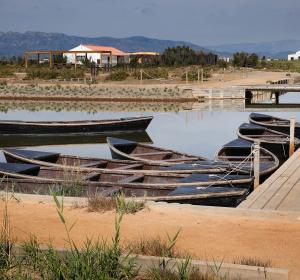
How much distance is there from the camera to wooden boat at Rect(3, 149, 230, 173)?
12.6 m

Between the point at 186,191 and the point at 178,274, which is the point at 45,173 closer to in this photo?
the point at 186,191

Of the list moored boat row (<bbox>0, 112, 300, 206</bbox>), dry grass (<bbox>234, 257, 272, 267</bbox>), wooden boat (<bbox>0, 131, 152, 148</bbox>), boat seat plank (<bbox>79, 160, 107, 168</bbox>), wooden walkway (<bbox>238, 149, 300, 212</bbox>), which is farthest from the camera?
wooden boat (<bbox>0, 131, 152, 148</bbox>)

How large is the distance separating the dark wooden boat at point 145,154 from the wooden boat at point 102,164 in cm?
67

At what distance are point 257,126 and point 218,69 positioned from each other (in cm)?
5417

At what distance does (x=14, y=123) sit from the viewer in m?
24.9

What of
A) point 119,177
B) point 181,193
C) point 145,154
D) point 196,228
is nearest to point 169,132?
point 145,154

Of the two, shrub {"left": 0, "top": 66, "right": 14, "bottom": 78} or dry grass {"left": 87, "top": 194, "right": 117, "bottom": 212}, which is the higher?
shrub {"left": 0, "top": 66, "right": 14, "bottom": 78}

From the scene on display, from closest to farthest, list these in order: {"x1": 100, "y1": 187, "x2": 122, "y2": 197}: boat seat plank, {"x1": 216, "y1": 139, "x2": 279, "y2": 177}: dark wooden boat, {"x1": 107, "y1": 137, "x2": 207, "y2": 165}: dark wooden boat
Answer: {"x1": 100, "y1": 187, "x2": 122, "y2": 197}: boat seat plank
{"x1": 216, "y1": 139, "x2": 279, "y2": 177}: dark wooden boat
{"x1": 107, "y1": 137, "x2": 207, "y2": 165}: dark wooden boat

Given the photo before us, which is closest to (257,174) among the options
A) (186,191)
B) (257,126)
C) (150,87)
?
(186,191)

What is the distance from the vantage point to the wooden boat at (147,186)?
1002 cm

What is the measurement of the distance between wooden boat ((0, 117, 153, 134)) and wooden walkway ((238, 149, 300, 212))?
12794 millimetres

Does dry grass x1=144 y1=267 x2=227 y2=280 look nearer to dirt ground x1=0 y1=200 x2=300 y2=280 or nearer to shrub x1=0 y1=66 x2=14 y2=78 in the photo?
dirt ground x1=0 y1=200 x2=300 y2=280

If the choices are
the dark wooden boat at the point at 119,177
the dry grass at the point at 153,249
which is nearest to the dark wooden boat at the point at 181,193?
the dark wooden boat at the point at 119,177

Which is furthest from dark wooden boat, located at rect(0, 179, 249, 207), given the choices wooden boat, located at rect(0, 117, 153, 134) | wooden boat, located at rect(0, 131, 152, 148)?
wooden boat, located at rect(0, 131, 152, 148)
